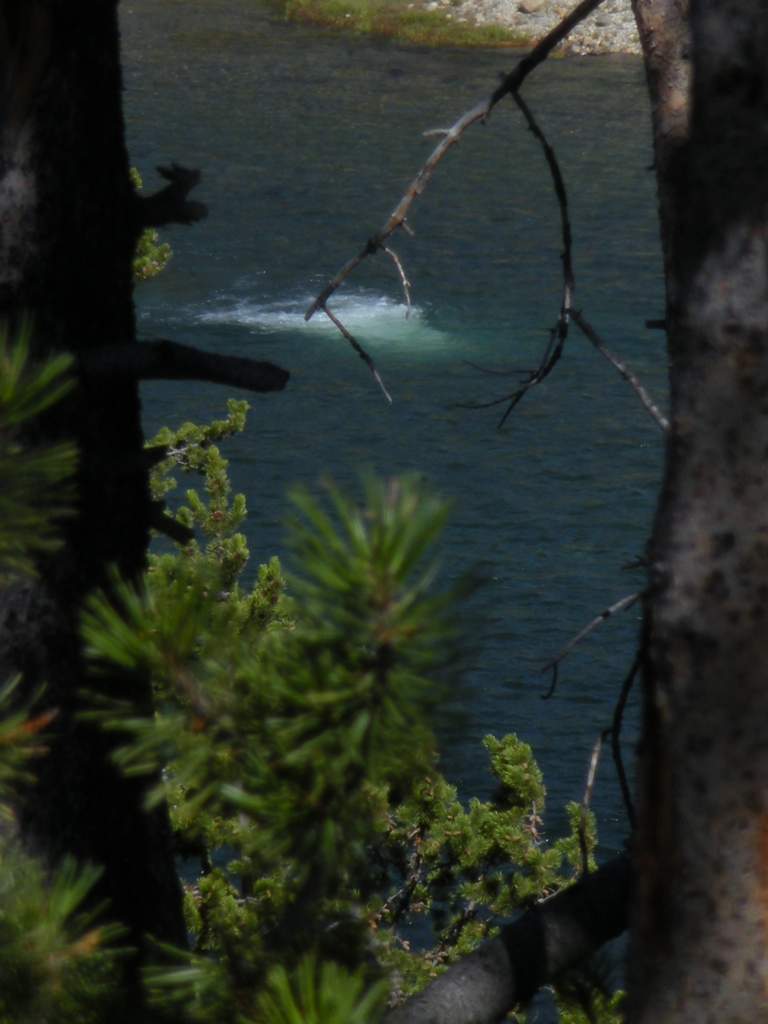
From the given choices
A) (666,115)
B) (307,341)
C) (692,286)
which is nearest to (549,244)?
(307,341)

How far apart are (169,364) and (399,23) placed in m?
32.2

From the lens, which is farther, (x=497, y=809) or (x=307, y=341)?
(x=307, y=341)

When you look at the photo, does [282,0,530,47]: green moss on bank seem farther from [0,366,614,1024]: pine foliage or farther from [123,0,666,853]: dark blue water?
[0,366,614,1024]: pine foliage

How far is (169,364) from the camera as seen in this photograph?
10.8 feet

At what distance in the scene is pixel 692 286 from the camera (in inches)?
88.2

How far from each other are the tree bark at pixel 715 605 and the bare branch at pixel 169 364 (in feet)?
3.88

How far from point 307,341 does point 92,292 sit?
580 inches

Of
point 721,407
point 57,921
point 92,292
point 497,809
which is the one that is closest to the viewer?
point 57,921

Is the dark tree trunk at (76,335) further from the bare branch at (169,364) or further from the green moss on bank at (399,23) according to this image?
the green moss on bank at (399,23)

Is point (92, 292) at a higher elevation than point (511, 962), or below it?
higher

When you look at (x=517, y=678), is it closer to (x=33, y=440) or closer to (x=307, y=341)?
(x=307, y=341)

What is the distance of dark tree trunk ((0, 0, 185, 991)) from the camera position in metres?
3.24

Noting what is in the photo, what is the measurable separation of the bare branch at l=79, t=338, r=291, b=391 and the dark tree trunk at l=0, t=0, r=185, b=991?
0.04 meters

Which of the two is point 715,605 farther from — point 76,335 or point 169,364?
point 76,335
